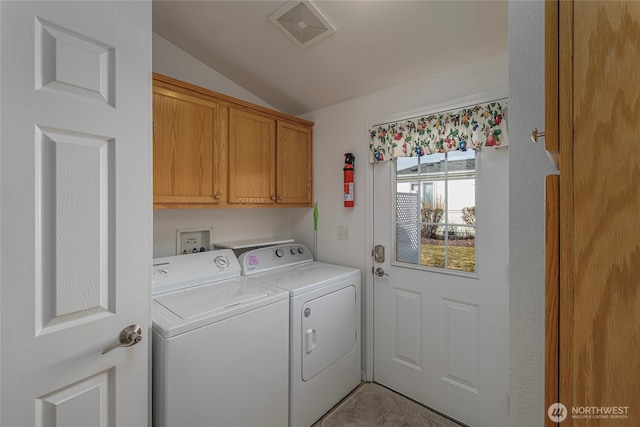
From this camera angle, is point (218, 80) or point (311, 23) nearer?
point (311, 23)

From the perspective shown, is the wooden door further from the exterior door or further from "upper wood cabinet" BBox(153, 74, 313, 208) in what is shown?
"upper wood cabinet" BBox(153, 74, 313, 208)

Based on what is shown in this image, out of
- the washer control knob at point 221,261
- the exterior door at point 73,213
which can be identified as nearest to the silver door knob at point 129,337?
the exterior door at point 73,213

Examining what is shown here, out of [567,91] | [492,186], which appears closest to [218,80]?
[492,186]

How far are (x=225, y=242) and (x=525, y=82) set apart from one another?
209 cm

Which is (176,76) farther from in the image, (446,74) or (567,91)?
(567,91)

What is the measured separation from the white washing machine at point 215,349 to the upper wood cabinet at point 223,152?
46 cm

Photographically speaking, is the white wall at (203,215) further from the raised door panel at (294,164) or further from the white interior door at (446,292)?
the white interior door at (446,292)

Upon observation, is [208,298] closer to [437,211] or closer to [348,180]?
[348,180]

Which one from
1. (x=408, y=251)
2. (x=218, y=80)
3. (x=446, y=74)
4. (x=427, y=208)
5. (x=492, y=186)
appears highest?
(x=218, y=80)

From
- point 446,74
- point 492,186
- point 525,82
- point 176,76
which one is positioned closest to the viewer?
point 525,82

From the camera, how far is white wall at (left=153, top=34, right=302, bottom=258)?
1936mm

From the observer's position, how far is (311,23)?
1.63 metres

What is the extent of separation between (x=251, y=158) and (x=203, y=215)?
58cm

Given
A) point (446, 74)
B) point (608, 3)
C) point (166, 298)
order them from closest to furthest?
point (608, 3) < point (166, 298) < point (446, 74)
